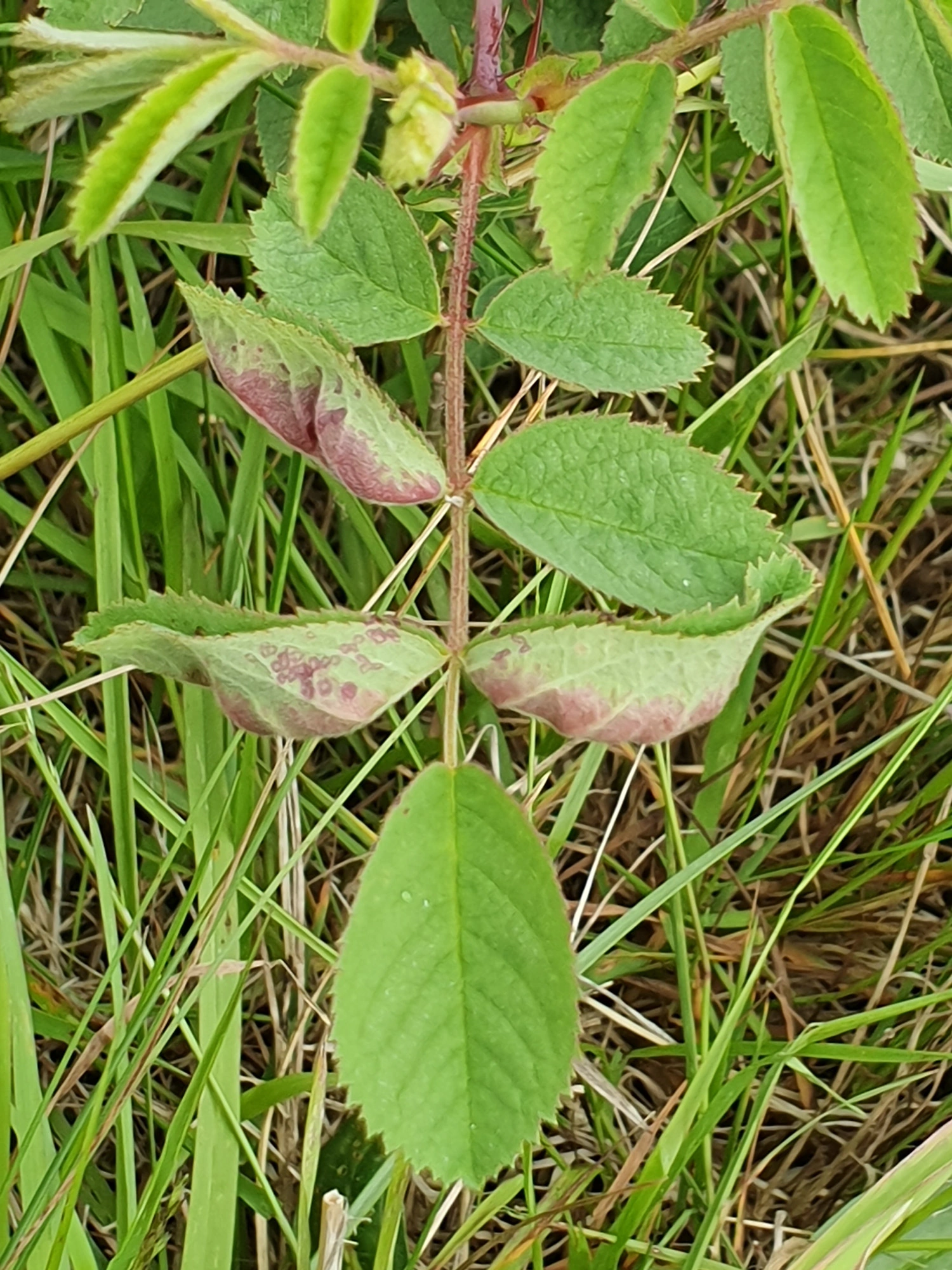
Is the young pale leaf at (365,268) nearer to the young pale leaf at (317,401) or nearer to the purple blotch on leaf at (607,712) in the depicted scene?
the young pale leaf at (317,401)

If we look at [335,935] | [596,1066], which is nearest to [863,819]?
[596,1066]

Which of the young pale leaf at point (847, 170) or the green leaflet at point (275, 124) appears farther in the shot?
the green leaflet at point (275, 124)

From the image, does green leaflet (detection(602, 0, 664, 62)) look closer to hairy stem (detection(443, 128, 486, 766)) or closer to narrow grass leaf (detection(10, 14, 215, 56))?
hairy stem (detection(443, 128, 486, 766))

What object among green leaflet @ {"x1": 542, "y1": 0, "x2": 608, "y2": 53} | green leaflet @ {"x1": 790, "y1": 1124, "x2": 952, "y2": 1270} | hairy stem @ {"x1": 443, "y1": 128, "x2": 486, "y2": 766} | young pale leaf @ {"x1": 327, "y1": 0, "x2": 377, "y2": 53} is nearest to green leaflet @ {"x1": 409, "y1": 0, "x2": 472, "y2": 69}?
green leaflet @ {"x1": 542, "y1": 0, "x2": 608, "y2": 53}

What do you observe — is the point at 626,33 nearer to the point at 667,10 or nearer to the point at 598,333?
the point at 667,10

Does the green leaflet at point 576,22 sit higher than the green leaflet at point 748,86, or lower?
higher

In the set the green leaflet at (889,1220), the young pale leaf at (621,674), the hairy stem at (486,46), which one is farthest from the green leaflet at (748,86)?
the green leaflet at (889,1220)

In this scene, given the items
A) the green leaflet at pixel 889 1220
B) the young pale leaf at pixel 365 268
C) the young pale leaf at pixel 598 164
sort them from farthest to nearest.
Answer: the green leaflet at pixel 889 1220
the young pale leaf at pixel 365 268
the young pale leaf at pixel 598 164
